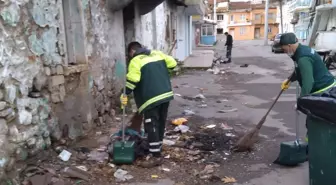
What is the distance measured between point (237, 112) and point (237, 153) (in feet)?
9.13

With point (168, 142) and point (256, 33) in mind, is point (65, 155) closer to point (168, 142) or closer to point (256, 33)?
point (168, 142)

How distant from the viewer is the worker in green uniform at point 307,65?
13.2 ft

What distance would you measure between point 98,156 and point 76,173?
68cm

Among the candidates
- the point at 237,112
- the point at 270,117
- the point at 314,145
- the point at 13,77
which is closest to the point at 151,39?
the point at 237,112

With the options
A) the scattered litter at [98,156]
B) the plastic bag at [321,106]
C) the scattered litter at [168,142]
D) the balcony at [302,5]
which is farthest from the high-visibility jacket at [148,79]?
the balcony at [302,5]

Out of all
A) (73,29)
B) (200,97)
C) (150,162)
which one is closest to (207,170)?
(150,162)

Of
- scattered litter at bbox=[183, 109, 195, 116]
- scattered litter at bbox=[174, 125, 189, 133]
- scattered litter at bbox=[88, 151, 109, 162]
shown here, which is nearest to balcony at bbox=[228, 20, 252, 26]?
scattered litter at bbox=[183, 109, 195, 116]

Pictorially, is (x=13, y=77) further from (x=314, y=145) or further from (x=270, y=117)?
(x=270, y=117)

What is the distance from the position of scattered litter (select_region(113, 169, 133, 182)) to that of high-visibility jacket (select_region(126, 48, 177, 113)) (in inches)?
33.7

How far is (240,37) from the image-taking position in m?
72.1

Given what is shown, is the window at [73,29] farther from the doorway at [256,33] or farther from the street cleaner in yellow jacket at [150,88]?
the doorway at [256,33]

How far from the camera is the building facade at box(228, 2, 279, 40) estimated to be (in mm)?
69938

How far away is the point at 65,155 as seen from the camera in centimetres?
459

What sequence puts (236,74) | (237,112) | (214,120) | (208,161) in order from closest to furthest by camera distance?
(208,161)
(214,120)
(237,112)
(236,74)
